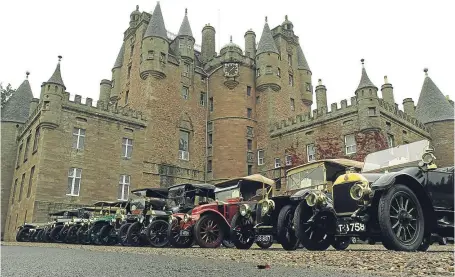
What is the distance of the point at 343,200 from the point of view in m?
7.29

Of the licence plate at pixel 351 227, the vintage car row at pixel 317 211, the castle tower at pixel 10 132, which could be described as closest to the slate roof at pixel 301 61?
the vintage car row at pixel 317 211

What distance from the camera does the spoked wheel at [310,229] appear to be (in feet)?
24.5

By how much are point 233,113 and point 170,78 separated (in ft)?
23.0

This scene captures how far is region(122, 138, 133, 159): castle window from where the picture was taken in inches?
1152

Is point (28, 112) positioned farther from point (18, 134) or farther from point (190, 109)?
point (190, 109)

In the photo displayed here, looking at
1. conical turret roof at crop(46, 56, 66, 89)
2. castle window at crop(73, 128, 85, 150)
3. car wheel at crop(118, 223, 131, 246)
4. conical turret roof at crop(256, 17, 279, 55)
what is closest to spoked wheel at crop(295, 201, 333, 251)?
car wheel at crop(118, 223, 131, 246)

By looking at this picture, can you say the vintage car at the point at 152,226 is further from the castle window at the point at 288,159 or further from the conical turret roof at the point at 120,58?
the conical turret roof at the point at 120,58

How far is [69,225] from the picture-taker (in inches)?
686

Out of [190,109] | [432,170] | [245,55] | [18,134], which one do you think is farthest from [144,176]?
[432,170]

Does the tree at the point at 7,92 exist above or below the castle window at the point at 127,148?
above

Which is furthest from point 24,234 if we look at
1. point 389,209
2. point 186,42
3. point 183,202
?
point 186,42

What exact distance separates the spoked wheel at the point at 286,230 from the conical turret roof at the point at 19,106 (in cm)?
3257

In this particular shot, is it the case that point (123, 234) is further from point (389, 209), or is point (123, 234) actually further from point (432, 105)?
point (432, 105)

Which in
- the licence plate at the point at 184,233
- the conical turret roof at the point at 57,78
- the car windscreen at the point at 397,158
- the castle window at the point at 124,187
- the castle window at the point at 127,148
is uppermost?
the conical turret roof at the point at 57,78
